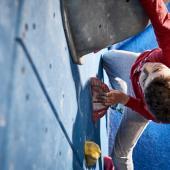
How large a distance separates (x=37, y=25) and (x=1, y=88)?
18 centimetres

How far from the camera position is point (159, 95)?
33.4 inches

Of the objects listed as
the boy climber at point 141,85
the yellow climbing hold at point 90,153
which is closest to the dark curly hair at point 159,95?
the boy climber at point 141,85

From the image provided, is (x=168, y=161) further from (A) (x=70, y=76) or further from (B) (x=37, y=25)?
(B) (x=37, y=25)


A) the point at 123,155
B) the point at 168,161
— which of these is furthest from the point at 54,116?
the point at 168,161

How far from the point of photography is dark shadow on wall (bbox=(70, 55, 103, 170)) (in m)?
0.93

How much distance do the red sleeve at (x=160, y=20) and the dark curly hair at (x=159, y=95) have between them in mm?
99

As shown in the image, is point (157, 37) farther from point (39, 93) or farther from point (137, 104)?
point (39, 93)

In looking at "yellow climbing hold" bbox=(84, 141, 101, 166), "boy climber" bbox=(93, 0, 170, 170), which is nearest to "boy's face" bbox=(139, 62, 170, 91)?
"boy climber" bbox=(93, 0, 170, 170)

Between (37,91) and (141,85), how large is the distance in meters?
0.42

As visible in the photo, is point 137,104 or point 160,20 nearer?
point 160,20

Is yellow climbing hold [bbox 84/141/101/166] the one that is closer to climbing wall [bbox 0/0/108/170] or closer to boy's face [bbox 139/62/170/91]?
climbing wall [bbox 0/0/108/170]

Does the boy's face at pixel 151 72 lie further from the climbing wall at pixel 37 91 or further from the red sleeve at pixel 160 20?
the climbing wall at pixel 37 91

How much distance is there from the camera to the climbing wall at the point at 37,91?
506 mm

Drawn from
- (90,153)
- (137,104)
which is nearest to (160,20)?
(137,104)
